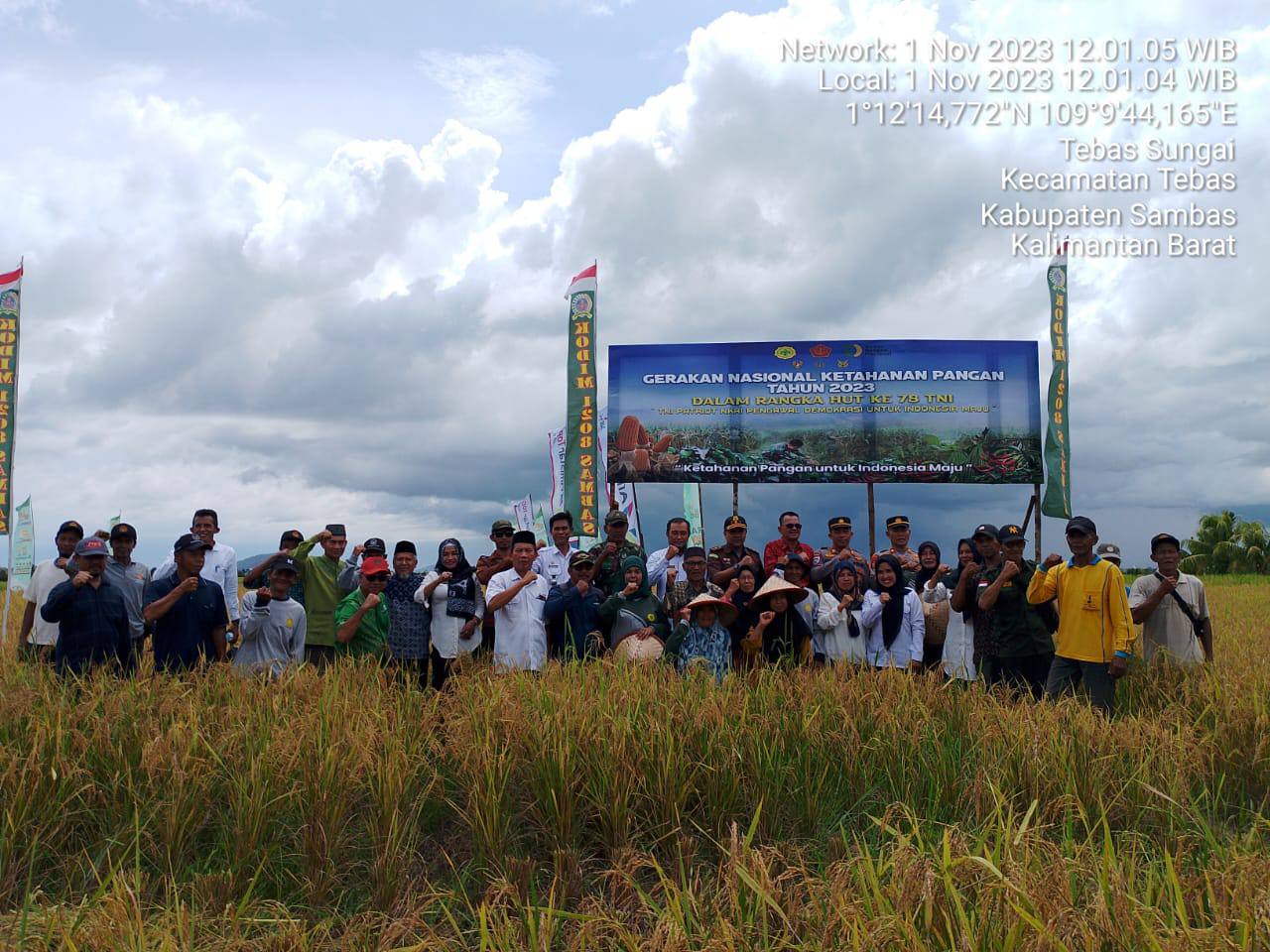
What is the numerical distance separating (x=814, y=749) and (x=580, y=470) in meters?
12.0

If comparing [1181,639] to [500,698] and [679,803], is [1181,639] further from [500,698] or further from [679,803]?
[500,698]

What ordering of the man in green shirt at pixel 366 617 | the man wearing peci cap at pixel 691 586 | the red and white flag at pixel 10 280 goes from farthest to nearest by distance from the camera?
the red and white flag at pixel 10 280, the man wearing peci cap at pixel 691 586, the man in green shirt at pixel 366 617

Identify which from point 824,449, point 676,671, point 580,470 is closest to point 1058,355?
point 824,449

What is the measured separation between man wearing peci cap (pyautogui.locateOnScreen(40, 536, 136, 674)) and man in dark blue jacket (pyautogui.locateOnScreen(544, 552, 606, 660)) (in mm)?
3133

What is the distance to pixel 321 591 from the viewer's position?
7.71 m

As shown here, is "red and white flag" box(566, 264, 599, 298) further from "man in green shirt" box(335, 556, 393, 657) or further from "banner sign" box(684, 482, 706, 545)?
"man in green shirt" box(335, 556, 393, 657)

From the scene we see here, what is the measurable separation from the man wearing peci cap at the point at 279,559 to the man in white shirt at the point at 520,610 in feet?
5.09

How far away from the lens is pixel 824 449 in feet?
64.8

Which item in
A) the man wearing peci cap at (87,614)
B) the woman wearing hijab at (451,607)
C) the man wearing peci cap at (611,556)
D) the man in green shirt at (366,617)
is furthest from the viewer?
the man wearing peci cap at (611,556)

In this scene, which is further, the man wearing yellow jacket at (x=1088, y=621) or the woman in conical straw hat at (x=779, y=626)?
the woman in conical straw hat at (x=779, y=626)

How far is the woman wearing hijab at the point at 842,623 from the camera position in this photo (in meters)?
7.67

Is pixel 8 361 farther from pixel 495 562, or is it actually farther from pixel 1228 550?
pixel 1228 550

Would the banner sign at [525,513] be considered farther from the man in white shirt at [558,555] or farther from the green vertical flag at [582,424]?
the man in white shirt at [558,555]

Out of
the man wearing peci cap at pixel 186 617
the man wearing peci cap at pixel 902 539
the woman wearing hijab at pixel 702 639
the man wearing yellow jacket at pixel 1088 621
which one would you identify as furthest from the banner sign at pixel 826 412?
the man wearing peci cap at pixel 186 617
